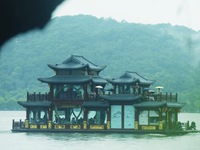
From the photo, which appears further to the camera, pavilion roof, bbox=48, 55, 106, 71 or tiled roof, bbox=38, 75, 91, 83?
pavilion roof, bbox=48, 55, 106, 71

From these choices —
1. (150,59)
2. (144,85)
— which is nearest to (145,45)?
(150,59)

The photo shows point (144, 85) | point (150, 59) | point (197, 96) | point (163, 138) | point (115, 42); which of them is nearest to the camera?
point (163, 138)

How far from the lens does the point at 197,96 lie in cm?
13500

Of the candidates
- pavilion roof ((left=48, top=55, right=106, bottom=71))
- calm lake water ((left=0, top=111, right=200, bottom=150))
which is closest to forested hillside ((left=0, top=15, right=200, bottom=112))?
pavilion roof ((left=48, top=55, right=106, bottom=71))

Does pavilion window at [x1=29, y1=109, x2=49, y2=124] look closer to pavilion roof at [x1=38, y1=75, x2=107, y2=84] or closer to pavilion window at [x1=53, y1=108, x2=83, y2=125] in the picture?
pavilion window at [x1=53, y1=108, x2=83, y2=125]

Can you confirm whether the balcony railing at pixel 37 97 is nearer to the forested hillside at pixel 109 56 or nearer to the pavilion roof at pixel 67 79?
the pavilion roof at pixel 67 79

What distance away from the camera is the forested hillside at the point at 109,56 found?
140538 millimetres

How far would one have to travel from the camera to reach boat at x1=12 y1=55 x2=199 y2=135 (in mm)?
47719

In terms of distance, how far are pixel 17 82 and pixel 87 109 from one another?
112712 millimetres

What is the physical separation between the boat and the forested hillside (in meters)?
85.6

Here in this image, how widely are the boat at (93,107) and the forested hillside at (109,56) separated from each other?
281 ft

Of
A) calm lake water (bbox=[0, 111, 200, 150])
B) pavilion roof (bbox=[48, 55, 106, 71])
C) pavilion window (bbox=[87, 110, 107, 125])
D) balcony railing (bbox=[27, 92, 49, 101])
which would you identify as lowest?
calm lake water (bbox=[0, 111, 200, 150])

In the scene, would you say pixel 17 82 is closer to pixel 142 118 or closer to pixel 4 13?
pixel 142 118

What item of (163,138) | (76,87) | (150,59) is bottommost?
(163,138)
